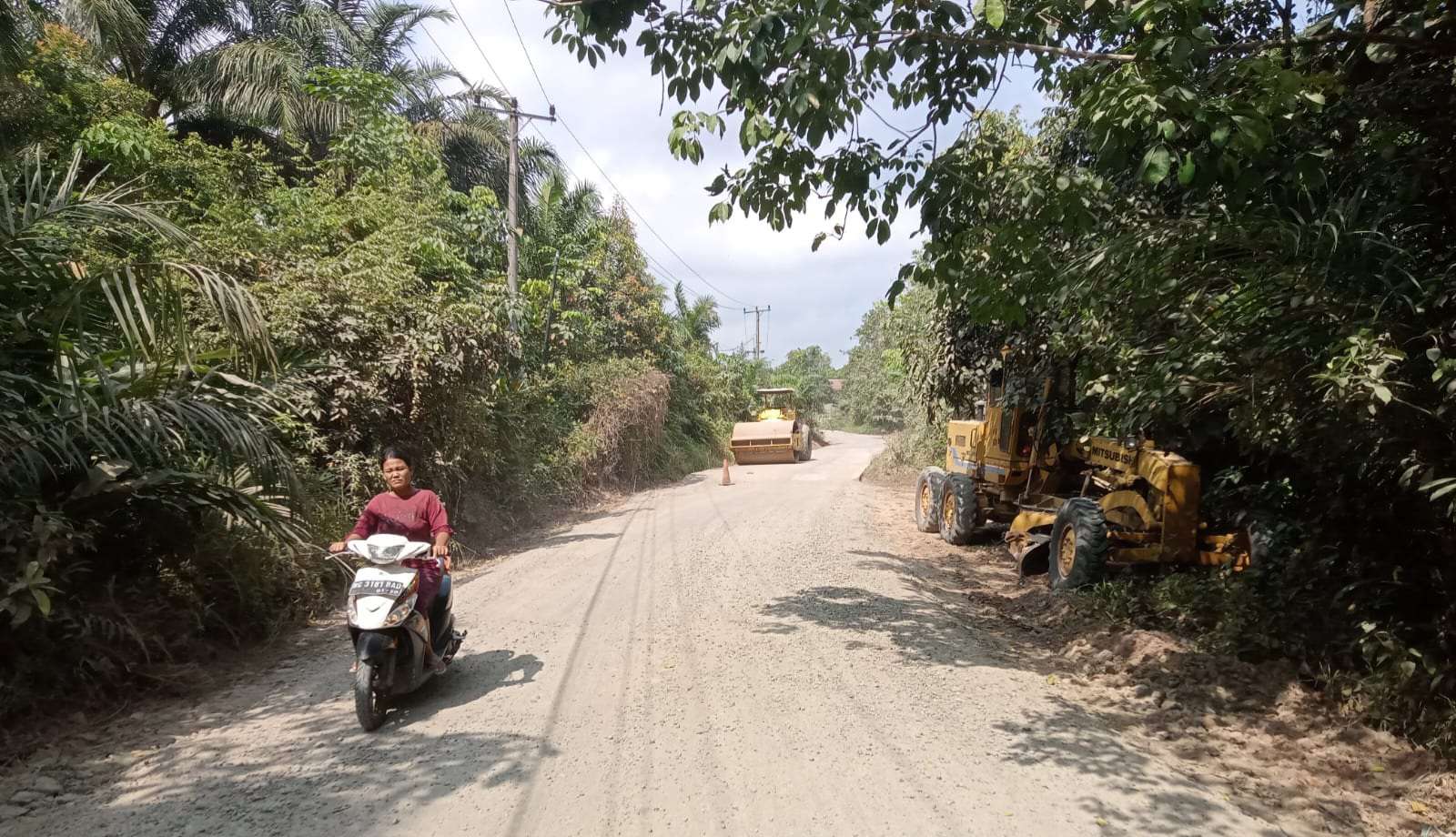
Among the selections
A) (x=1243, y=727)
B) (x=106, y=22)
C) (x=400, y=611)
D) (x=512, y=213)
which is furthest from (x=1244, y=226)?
(x=106, y=22)

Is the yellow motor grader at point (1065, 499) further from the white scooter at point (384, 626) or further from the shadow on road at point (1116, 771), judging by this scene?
the white scooter at point (384, 626)

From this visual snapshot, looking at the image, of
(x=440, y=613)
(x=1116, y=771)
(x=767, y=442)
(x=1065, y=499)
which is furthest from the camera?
(x=767, y=442)

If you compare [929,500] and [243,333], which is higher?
[243,333]

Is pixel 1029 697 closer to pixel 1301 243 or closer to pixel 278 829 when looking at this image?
pixel 1301 243

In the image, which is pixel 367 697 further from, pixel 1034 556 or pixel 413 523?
pixel 1034 556

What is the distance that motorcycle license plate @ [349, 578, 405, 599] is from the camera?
4.66 m

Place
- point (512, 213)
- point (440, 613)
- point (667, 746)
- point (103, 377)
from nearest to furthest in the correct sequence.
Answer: point (667, 746) < point (103, 377) < point (440, 613) < point (512, 213)

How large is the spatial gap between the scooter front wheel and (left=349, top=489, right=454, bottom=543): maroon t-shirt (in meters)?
0.89

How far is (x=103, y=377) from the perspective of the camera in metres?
4.80

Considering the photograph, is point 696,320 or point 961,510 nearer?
point 961,510

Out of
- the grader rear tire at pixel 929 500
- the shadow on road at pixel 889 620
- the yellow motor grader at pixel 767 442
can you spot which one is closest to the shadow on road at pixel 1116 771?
the shadow on road at pixel 889 620

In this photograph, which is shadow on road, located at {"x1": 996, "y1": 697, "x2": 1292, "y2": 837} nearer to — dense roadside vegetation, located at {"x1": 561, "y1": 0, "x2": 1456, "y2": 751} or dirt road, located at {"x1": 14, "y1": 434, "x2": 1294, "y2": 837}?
dirt road, located at {"x1": 14, "y1": 434, "x2": 1294, "y2": 837}

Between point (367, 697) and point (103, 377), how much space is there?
2.43m

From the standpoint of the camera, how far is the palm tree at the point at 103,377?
4.61m
